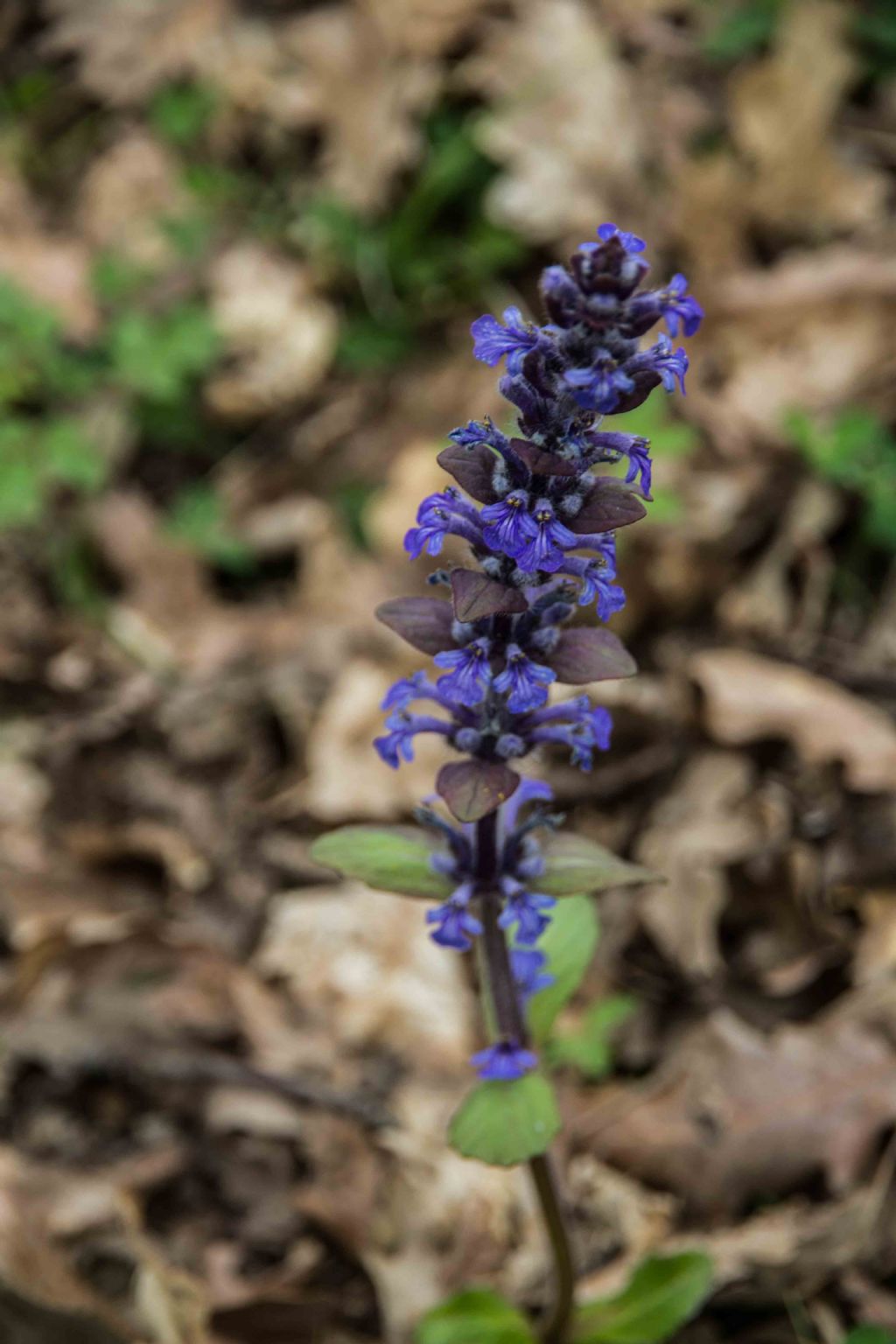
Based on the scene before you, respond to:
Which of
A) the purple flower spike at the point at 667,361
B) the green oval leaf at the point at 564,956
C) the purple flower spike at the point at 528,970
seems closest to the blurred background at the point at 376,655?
the green oval leaf at the point at 564,956

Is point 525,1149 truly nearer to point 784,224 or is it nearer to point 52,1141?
point 52,1141

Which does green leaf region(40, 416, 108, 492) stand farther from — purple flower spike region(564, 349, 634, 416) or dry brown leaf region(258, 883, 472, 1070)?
purple flower spike region(564, 349, 634, 416)

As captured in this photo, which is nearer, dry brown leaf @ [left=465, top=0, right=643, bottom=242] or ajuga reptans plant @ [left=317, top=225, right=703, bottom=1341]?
ajuga reptans plant @ [left=317, top=225, right=703, bottom=1341]

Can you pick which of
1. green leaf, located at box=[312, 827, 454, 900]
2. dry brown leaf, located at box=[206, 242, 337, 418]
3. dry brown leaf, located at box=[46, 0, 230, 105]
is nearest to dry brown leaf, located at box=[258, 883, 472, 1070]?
green leaf, located at box=[312, 827, 454, 900]

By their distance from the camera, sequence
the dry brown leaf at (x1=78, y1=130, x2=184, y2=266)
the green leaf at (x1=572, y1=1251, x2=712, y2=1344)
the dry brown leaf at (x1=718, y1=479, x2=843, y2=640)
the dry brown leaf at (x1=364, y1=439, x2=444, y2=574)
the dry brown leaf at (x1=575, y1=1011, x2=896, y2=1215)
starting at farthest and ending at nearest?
the dry brown leaf at (x1=78, y1=130, x2=184, y2=266)
the dry brown leaf at (x1=364, y1=439, x2=444, y2=574)
the dry brown leaf at (x1=718, y1=479, x2=843, y2=640)
the dry brown leaf at (x1=575, y1=1011, x2=896, y2=1215)
the green leaf at (x1=572, y1=1251, x2=712, y2=1344)

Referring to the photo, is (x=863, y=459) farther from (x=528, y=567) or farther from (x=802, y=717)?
(x=528, y=567)

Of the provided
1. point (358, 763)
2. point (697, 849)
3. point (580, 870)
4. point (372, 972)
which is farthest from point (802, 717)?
point (580, 870)
